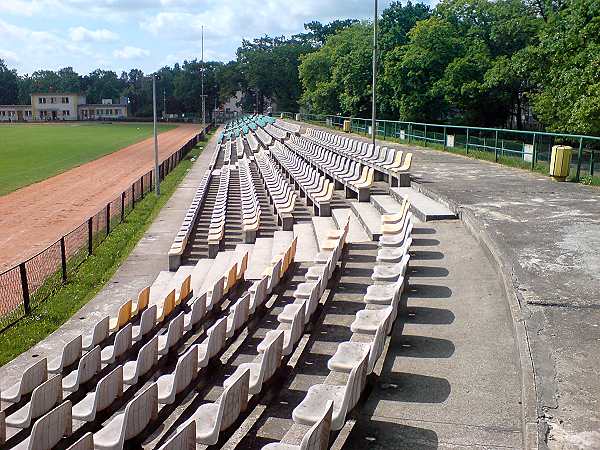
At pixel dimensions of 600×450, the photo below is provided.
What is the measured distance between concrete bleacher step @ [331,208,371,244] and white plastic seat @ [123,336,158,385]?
4775mm

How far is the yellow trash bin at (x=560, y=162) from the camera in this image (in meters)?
16.1

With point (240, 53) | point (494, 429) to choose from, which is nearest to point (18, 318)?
point (494, 429)

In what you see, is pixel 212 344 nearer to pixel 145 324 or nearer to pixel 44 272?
pixel 145 324

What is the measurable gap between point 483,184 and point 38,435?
1302 cm

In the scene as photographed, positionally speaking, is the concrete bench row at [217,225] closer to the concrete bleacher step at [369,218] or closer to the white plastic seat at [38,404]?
the concrete bleacher step at [369,218]

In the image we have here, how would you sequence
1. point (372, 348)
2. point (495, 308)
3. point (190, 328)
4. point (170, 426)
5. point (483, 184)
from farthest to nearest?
point (483, 184), point (190, 328), point (495, 308), point (170, 426), point (372, 348)

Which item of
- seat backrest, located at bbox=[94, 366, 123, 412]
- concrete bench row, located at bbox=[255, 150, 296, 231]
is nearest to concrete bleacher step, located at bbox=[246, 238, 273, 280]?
concrete bench row, located at bbox=[255, 150, 296, 231]

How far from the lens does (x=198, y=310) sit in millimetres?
8812

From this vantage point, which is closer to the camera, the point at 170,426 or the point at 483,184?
the point at 170,426

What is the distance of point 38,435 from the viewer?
5.24 metres

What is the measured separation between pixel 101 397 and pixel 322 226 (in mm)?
8713

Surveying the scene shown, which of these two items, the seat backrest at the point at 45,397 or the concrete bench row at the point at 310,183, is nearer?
the seat backrest at the point at 45,397

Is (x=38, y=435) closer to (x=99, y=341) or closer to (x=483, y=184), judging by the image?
(x=99, y=341)

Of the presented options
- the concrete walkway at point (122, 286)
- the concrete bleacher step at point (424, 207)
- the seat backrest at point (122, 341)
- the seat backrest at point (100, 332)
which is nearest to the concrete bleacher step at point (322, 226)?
the concrete bleacher step at point (424, 207)
